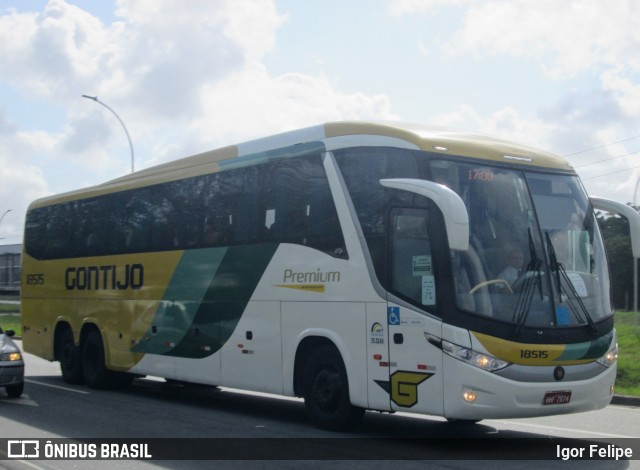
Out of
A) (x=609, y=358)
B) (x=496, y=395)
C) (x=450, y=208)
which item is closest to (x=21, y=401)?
(x=496, y=395)

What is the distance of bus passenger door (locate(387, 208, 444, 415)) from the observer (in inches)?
399

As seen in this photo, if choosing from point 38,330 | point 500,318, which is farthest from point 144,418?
point 38,330

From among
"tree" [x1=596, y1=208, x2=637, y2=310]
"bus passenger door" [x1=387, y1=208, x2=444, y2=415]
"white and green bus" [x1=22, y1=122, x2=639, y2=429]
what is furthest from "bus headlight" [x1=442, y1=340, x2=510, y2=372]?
"tree" [x1=596, y1=208, x2=637, y2=310]

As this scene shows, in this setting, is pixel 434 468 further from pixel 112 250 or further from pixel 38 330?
pixel 38 330

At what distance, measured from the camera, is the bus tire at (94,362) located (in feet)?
57.5

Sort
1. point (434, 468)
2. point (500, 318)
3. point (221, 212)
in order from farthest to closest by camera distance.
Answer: point (221, 212), point (500, 318), point (434, 468)

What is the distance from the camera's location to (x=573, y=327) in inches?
402

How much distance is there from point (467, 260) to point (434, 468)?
7.50ft

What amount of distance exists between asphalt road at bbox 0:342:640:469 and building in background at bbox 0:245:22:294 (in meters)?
57.5

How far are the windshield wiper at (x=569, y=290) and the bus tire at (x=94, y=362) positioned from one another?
32.4 ft

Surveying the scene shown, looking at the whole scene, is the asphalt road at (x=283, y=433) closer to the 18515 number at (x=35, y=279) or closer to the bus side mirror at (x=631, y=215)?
the bus side mirror at (x=631, y=215)

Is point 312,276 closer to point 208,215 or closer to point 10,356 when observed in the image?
point 208,215

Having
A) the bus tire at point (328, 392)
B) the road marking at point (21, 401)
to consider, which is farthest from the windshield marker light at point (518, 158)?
the road marking at point (21, 401)

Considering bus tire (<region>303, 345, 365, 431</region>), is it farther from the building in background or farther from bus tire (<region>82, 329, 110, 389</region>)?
the building in background
